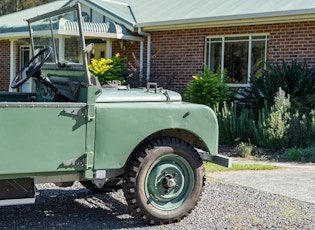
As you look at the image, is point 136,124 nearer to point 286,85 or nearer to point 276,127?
point 276,127

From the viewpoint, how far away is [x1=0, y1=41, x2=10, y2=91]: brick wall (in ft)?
65.7

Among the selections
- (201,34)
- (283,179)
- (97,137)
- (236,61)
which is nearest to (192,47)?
(201,34)

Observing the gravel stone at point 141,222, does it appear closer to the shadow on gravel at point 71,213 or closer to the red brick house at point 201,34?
the shadow on gravel at point 71,213

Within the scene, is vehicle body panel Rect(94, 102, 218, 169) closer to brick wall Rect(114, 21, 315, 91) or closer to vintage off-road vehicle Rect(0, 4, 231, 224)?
vintage off-road vehicle Rect(0, 4, 231, 224)

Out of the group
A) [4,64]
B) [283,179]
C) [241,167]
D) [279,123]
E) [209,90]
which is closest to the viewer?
[283,179]

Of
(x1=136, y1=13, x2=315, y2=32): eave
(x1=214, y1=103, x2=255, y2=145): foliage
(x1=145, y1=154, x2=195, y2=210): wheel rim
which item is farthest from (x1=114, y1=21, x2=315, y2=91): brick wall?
(x1=145, y1=154, x2=195, y2=210): wheel rim

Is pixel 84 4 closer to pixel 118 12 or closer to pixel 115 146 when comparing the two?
pixel 118 12

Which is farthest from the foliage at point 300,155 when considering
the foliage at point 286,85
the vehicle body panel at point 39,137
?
the vehicle body panel at point 39,137

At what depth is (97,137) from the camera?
4.68 m

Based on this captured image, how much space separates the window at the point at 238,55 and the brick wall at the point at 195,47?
0.22m

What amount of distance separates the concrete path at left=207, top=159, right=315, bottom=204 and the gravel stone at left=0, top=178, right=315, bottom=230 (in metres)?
0.38

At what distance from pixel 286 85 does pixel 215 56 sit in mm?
3238

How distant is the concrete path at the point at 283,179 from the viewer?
22.5 ft

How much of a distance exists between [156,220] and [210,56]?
9.35 meters
